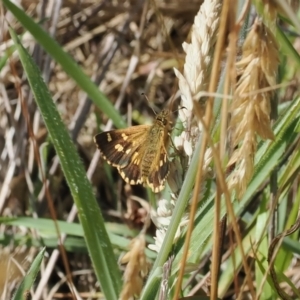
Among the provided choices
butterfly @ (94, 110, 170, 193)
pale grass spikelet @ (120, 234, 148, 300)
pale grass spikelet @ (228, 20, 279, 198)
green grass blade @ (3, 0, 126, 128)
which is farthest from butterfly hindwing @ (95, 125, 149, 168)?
pale grass spikelet @ (228, 20, 279, 198)

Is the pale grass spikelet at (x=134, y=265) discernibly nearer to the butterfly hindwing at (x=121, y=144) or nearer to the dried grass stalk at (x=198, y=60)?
the dried grass stalk at (x=198, y=60)

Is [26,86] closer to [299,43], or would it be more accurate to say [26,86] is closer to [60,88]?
[60,88]

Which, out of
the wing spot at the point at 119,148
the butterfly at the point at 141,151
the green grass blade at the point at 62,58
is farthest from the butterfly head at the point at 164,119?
the green grass blade at the point at 62,58

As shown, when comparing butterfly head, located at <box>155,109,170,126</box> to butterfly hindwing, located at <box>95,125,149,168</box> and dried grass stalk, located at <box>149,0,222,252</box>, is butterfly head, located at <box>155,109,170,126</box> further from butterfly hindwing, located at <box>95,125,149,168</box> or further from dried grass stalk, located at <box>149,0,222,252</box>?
dried grass stalk, located at <box>149,0,222,252</box>

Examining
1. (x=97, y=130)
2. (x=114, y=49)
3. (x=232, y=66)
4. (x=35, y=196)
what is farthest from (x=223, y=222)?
(x=114, y=49)

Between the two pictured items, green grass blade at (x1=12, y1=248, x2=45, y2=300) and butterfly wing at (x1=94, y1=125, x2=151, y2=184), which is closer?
green grass blade at (x1=12, y1=248, x2=45, y2=300)

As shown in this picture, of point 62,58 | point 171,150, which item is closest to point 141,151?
point 171,150
